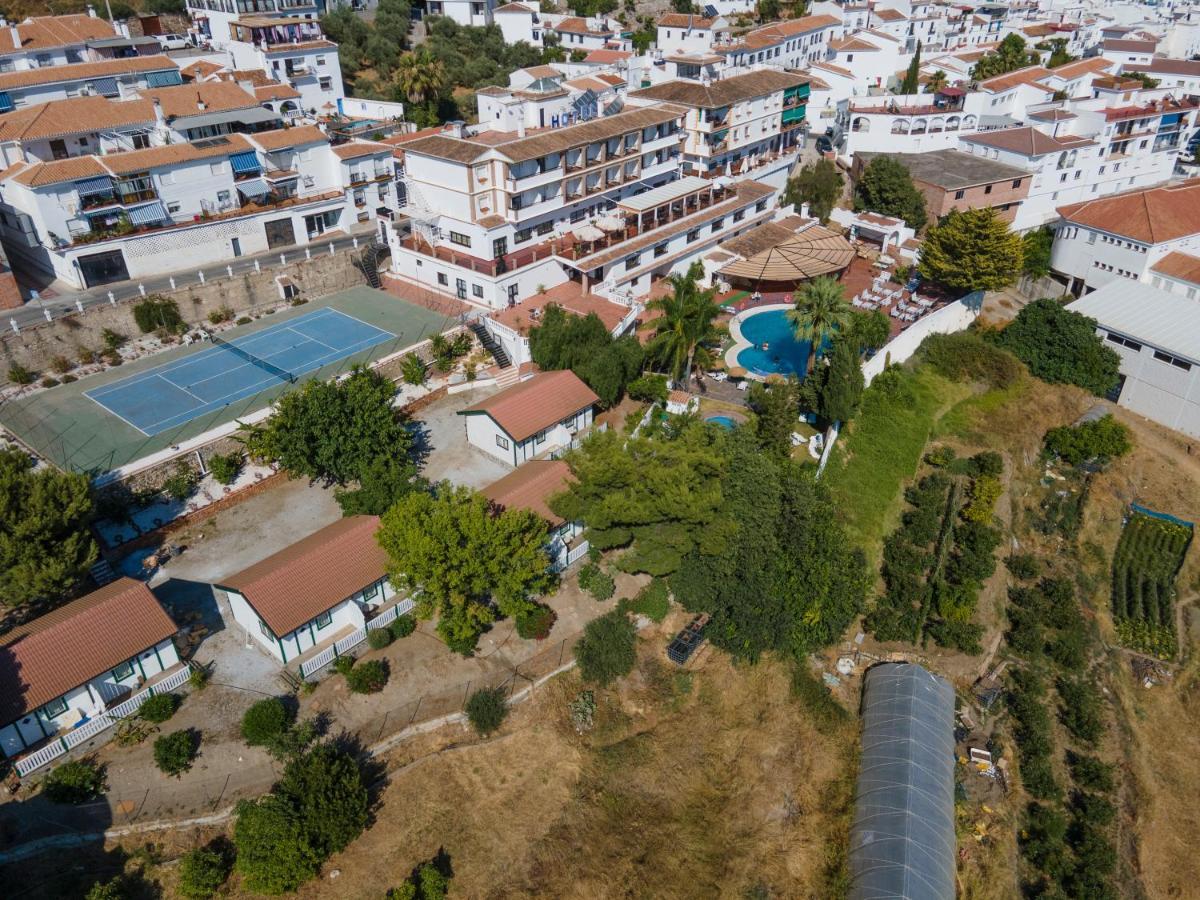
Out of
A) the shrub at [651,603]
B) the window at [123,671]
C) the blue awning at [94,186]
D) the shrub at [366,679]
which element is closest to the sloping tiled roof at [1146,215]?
the shrub at [651,603]

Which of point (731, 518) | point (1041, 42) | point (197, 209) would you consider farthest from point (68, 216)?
point (1041, 42)

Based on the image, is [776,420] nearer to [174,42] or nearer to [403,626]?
[403,626]

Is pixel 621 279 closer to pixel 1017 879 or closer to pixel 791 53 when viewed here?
pixel 1017 879

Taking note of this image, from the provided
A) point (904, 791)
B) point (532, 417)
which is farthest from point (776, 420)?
point (904, 791)

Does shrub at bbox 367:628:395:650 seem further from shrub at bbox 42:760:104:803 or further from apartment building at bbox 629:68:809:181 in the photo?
apartment building at bbox 629:68:809:181

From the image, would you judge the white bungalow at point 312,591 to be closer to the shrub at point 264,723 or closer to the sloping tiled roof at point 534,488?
the shrub at point 264,723

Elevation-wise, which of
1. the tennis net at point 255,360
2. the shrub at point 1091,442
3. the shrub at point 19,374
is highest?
the shrub at point 19,374
